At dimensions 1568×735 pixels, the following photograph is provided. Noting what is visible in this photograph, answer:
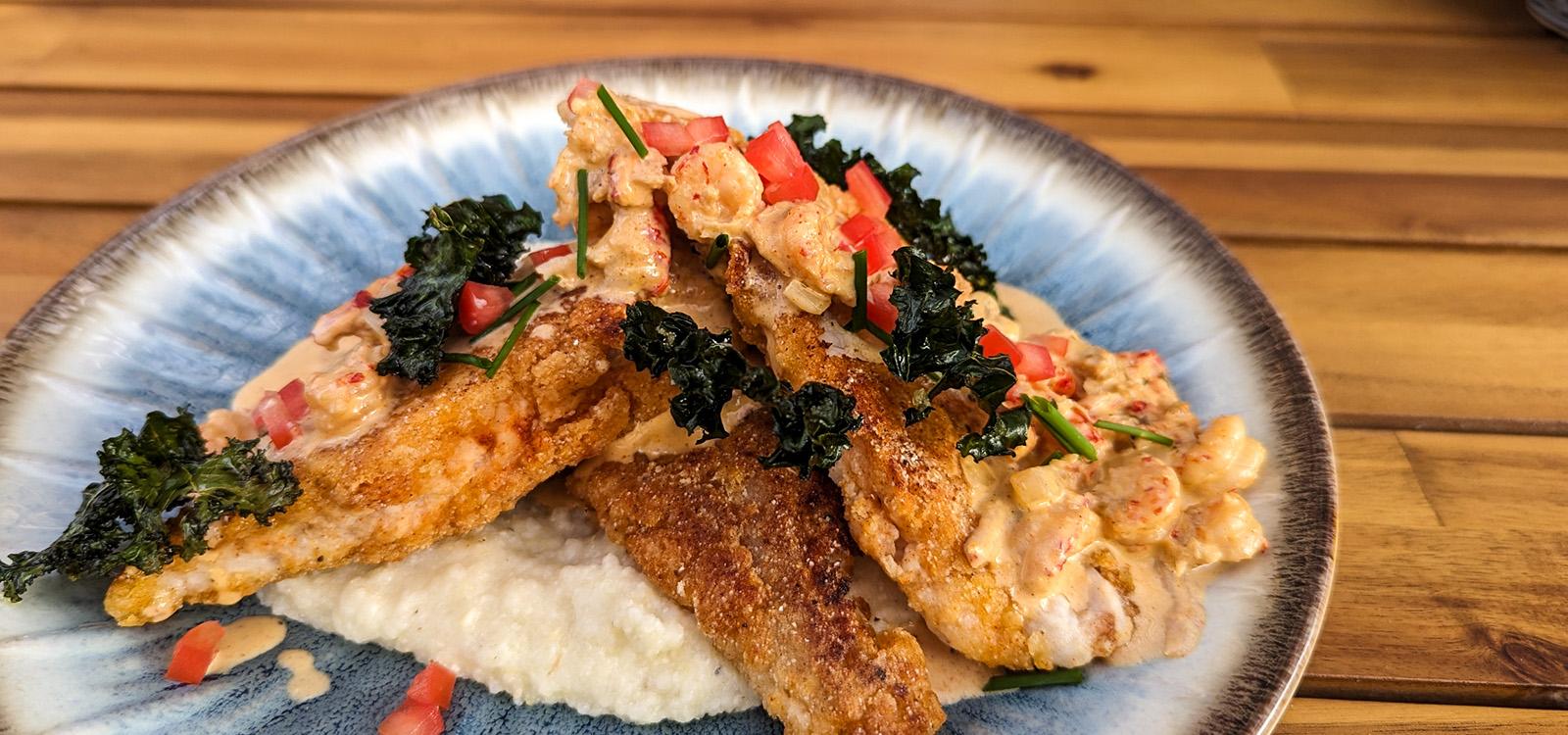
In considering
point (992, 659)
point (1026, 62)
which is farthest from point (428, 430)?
point (1026, 62)

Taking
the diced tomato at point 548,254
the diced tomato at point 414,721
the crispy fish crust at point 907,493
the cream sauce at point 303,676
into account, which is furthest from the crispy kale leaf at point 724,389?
the cream sauce at point 303,676

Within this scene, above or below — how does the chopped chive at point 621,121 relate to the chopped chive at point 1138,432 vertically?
above

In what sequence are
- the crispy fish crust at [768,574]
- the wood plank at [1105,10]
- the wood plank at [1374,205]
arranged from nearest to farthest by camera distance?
the crispy fish crust at [768,574] < the wood plank at [1374,205] < the wood plank at [1105,10]

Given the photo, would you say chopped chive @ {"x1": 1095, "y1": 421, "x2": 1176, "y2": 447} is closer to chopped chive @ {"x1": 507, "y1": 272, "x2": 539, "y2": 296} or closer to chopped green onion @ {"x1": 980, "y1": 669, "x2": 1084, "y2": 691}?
chopped green onion @ {"x1": 980, "y1": 669, "x2": 1084, "y2": 691}

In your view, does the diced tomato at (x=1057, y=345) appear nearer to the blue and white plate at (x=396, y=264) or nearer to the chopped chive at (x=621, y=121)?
the blue and white plate at (x=396, y=264)

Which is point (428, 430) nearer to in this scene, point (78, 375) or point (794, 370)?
point (794, 370)

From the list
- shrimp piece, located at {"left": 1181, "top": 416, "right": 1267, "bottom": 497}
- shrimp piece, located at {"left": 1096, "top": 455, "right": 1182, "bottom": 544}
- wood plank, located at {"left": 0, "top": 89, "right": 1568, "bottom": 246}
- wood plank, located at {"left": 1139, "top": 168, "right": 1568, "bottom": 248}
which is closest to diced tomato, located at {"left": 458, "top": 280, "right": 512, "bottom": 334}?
shrimp piece, located at {"left": 1096, "top": 455, "right": 1182, "bottom": 544}

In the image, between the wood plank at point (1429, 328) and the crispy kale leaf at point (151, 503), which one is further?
the wood plank at point (1429, 328)
